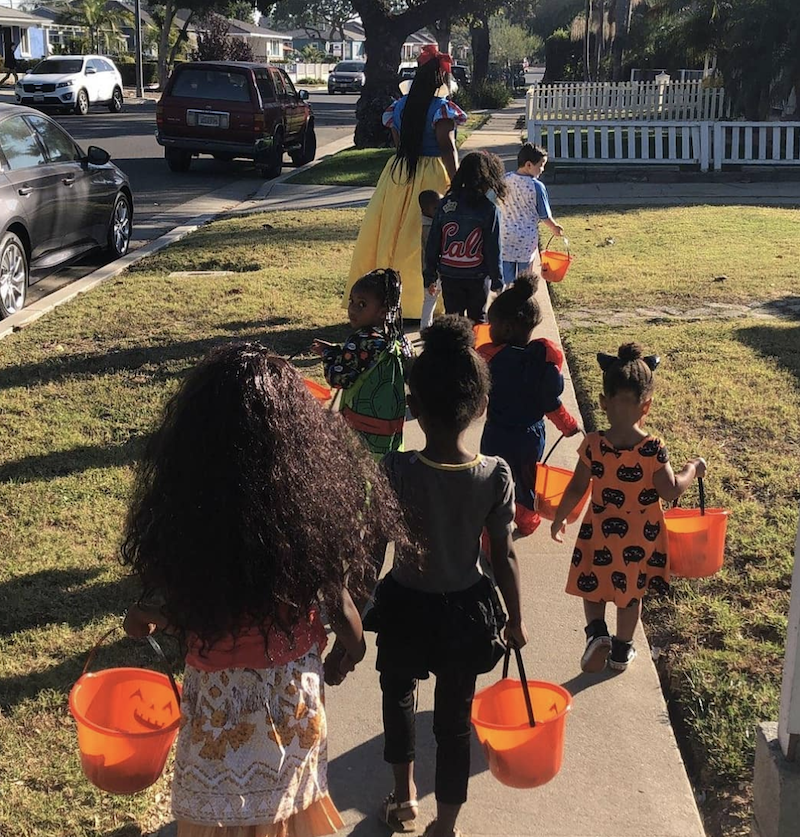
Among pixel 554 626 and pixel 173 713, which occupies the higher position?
pixel 173 713

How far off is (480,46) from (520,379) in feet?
153

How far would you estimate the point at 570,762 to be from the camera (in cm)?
330

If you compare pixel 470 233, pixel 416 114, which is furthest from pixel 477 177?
pixel 416 114

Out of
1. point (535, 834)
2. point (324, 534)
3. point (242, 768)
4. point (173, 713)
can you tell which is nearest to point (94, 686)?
Answer: point (173, 713)

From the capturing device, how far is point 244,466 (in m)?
2.16

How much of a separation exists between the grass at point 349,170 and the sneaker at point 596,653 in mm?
13477

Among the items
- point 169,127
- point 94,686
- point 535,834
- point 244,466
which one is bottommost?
point 535,834

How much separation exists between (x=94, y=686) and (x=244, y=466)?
92 cm

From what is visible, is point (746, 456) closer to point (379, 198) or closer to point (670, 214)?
point (379, 198)

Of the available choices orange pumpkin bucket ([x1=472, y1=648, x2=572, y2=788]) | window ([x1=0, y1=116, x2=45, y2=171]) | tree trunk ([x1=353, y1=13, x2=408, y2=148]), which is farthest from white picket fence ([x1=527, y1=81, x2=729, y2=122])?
orange pumpkin bucket ([x1=472, y1=648, x2=572, y2=788])

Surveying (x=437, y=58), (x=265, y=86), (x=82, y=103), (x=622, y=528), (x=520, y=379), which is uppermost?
(x=82, y=103)

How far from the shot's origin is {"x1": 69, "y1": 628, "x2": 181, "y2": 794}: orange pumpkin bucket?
251 cm

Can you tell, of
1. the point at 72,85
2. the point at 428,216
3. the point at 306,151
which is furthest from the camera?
the point at 72,85

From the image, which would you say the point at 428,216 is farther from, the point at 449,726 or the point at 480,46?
the point at 480,46
